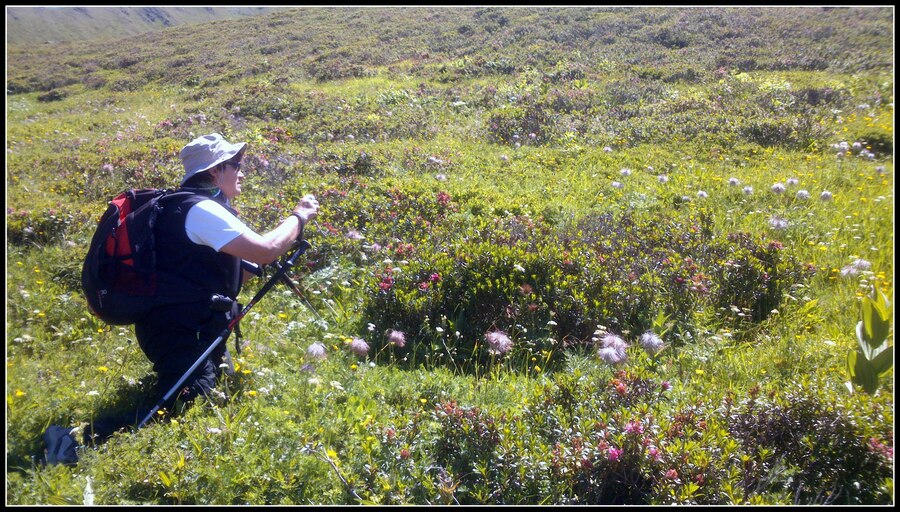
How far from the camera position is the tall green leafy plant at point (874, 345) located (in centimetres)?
318

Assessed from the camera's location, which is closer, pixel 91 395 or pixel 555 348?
pixel 91 395

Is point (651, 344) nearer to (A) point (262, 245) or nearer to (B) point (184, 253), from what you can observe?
(A) point (262, 245)

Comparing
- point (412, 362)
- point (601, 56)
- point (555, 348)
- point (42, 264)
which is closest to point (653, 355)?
point (555, 348)

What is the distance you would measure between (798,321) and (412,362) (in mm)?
3252

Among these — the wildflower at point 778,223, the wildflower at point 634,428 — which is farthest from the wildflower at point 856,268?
the wildflower at point 634,428

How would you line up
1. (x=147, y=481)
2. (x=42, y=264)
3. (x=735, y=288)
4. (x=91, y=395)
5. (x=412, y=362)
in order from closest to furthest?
(x=147, y=481) < (x=91, y=395) < (x=412, y=362) < (x=735, y=288) < (x=42, y=264)

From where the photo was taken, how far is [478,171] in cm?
955

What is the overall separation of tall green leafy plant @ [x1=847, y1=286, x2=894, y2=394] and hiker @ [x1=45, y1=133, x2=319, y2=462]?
11.8ft

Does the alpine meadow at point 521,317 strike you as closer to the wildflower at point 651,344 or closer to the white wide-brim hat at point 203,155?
the wildflower at point 651,344

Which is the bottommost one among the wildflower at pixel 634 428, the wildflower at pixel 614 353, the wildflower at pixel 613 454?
the wildflower at pixel 614 353

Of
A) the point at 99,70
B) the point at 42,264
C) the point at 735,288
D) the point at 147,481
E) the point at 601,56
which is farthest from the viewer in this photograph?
the point at 99,70

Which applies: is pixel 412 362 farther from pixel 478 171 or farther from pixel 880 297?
pixel 478 171

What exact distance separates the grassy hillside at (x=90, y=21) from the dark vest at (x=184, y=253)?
123 meters

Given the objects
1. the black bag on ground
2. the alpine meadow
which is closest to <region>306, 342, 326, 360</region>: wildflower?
the alpine meadow
